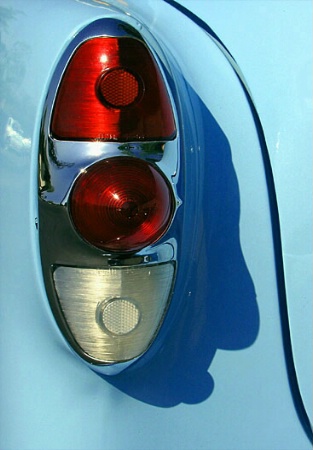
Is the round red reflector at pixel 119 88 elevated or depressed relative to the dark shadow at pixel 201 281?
elevated

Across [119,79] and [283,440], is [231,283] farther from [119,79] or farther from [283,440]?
[119,79]

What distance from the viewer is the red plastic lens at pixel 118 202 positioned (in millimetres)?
1146

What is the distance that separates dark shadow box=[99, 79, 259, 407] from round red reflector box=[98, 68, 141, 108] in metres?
0.18

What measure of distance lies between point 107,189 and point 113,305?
22 centimetres

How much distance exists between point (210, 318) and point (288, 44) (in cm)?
58

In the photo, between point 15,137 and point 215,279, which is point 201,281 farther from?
point 15,137

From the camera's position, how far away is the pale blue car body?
1285 millimetres

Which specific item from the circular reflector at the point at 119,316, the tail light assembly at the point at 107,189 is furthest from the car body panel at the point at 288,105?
the circular reflector at the point at 119,316

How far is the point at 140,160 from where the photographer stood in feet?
3.81

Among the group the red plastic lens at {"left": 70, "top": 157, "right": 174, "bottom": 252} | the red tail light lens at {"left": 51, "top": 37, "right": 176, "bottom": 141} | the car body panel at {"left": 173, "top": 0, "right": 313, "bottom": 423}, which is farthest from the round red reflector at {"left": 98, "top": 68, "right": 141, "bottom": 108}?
the car body panel at {"left": 173, "top": 0, "right": 313, "bottom": 423}

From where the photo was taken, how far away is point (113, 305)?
47.4 inches

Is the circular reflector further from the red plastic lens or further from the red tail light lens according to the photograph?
the red tail light lens

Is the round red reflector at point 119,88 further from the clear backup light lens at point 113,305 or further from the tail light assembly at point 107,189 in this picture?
the clear backup light lens at point 113,305

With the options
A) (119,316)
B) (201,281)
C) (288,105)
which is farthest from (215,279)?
(288,105)
